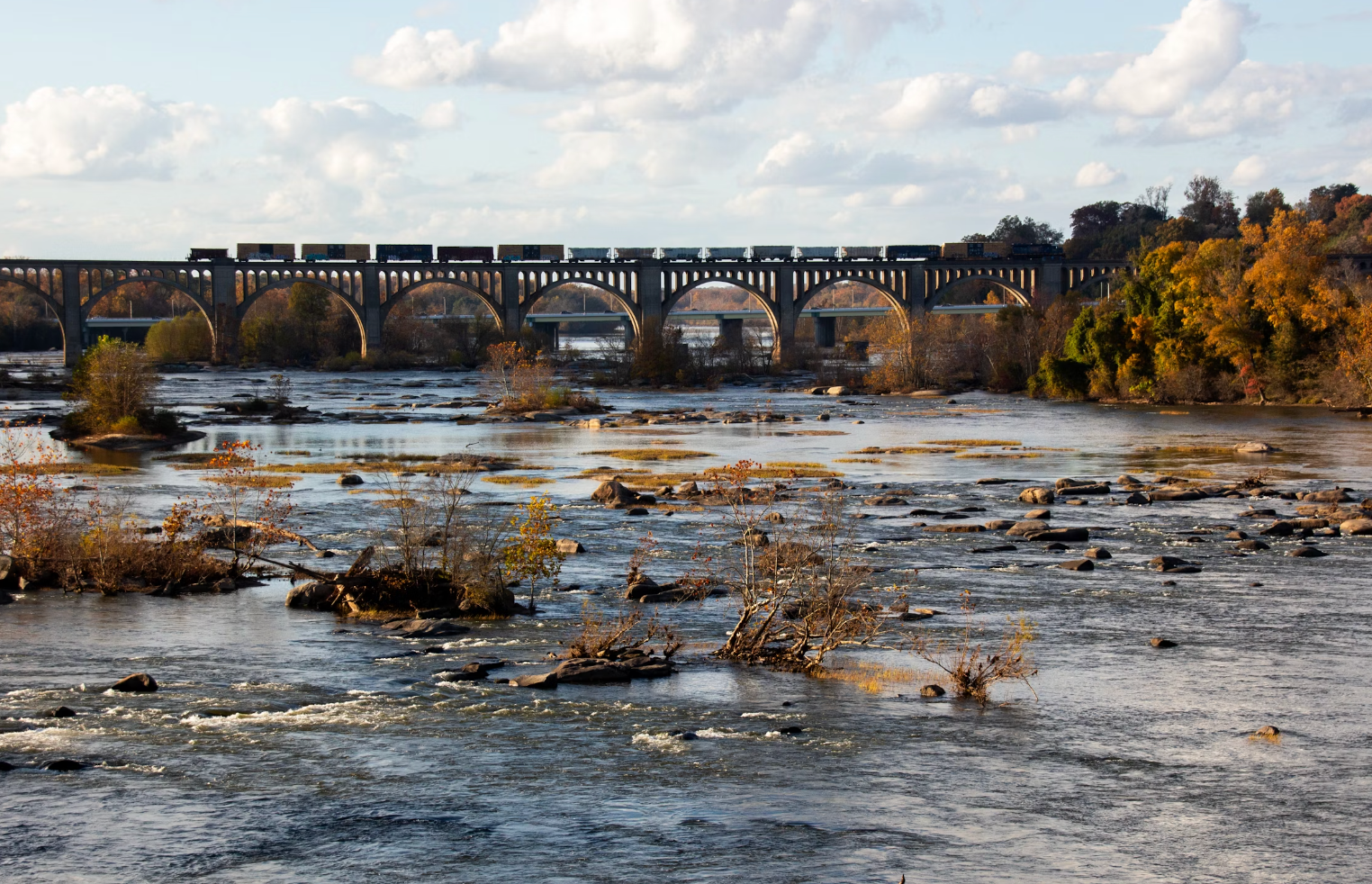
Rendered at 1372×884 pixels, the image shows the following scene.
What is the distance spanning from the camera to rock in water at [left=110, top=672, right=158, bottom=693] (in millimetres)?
22109

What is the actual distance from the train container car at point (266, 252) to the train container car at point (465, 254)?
664 inches

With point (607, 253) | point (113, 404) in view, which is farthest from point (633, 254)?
point (113, 404)

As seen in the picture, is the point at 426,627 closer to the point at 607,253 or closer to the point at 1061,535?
the point at 1061,535

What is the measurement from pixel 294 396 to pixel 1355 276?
2914 inches

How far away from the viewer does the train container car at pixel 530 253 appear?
161 m

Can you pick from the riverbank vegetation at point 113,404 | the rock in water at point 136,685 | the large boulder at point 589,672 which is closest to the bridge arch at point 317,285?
the riverbank vegetation at point 113,404

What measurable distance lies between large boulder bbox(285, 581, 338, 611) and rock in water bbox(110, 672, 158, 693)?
658 cm

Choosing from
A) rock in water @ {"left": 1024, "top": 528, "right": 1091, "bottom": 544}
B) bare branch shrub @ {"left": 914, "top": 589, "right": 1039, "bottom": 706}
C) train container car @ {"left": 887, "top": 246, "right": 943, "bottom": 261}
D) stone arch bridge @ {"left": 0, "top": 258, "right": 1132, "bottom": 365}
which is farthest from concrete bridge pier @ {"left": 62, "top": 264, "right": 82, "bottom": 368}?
bare branch shrub @ {"left": 914, "top": 589, "right": 1039, "bottom": 706}

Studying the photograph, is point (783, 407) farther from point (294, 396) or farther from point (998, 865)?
point (998, 865)

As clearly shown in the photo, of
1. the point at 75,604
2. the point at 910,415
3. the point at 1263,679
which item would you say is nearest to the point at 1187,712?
the point at 1263,679

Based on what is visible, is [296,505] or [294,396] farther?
[294,396]

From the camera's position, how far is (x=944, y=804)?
56.5 feet

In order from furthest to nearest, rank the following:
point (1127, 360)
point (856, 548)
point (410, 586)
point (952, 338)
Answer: point (952, 338), point (1127, 360), point (856, 548), point (410, 586)

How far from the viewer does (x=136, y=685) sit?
72.7 ft
